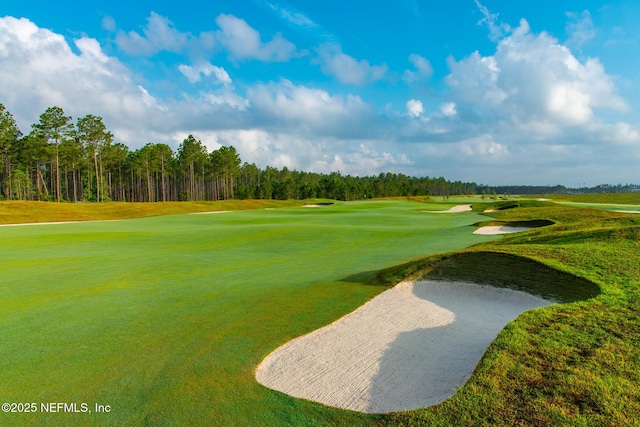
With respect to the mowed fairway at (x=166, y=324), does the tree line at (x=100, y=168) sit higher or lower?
A: higher

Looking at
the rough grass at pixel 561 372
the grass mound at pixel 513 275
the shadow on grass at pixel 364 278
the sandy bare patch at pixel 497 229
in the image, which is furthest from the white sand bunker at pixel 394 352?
the sandy bare patch at pixel 497 229

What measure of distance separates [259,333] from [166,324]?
225cm

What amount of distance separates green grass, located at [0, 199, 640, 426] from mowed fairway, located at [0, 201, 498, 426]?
3 cm

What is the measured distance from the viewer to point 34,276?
13.0 metres

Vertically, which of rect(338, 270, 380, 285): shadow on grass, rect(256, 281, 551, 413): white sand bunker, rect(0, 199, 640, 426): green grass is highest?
rect(0, 199, 640, 426): green grass

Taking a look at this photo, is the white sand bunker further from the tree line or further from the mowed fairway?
the tree line

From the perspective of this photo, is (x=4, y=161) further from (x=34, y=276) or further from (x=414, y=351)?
(x=414, y=351)

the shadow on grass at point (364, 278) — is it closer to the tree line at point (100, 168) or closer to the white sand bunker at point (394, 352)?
the white sand bunker at point (394, 352)

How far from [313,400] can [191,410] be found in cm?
168

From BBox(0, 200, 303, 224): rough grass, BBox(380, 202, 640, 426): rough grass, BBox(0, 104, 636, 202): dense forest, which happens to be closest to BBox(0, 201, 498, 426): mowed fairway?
BBox(380, 202, 640, 426): rough grass

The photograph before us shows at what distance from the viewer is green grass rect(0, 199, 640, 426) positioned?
15.6 feet

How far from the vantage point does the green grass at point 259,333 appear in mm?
4770

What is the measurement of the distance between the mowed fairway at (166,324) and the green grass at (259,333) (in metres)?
Answer: 0.03

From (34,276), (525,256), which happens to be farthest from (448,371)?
(34,276)
